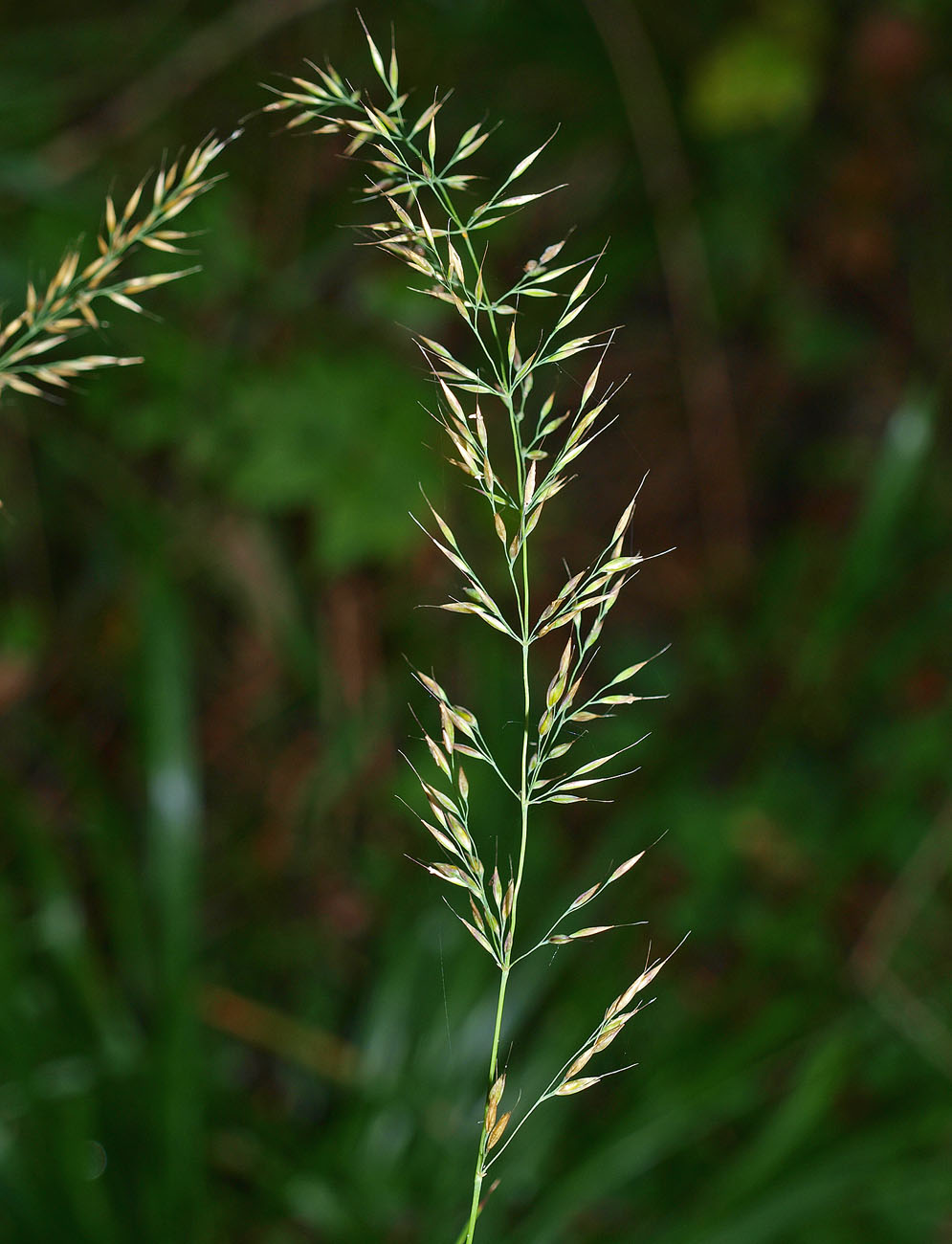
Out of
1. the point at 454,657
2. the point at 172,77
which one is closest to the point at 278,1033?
the point at 454,657

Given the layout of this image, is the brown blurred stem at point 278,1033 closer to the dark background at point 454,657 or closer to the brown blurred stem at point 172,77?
the dark background at point 454,657

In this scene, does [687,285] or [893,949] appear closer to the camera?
→ [893,949]

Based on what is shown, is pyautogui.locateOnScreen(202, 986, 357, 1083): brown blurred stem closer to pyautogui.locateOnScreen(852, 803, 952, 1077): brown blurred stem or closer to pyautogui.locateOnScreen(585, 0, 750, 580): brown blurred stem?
pyautogui.locateOnScreen(852, 803, 952, 1077): brown blurred stem

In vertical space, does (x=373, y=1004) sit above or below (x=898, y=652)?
below

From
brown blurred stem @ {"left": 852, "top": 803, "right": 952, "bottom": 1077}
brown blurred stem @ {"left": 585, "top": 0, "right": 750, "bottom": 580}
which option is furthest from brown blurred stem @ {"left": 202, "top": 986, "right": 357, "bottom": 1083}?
brown blurred stem @ {"left": 585, "top": 0, "right": 750, "bottom": 580}

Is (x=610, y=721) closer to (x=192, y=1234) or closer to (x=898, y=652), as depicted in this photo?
(x=898, y=652)

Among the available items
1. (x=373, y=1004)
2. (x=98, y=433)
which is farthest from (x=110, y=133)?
(x=373, y=1004)

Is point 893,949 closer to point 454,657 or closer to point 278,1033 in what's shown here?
point 454,657
